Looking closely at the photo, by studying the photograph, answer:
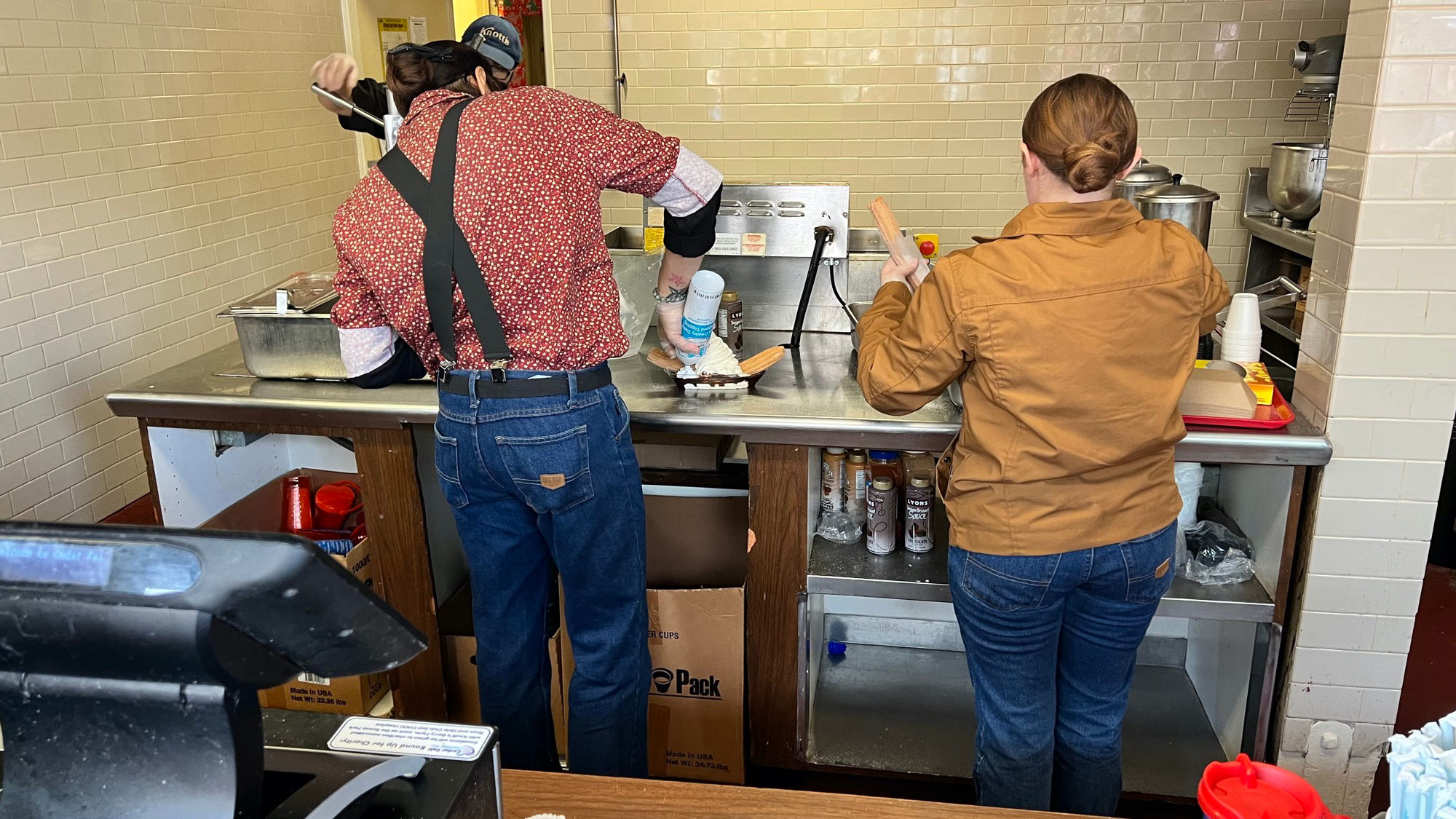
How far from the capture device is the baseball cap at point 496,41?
6.54 ft

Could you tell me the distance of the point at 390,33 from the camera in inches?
223

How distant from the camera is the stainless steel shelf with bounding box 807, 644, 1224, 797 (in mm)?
2477

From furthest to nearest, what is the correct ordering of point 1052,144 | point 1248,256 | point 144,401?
point 1248,256, point 144,401, point 1052,144

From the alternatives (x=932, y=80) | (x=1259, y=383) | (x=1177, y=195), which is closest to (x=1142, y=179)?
(x=1177, y=195)

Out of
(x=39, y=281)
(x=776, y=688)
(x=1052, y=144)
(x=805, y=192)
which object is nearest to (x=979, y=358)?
(x=1052, y=144)

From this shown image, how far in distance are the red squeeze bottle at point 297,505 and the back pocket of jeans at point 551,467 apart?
1.13 m

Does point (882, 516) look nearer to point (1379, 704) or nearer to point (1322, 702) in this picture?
point (1322, 702)

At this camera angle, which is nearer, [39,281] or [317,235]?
[39,281]

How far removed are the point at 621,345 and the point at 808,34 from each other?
3131mm

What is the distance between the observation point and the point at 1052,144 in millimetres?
1577

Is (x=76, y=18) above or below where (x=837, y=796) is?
above

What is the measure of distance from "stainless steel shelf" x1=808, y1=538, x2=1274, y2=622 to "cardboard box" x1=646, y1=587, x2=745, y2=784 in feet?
0.70

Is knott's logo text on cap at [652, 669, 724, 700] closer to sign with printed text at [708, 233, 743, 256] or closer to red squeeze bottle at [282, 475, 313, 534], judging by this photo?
red squeeze bottle at [282, 475, 313, 534]

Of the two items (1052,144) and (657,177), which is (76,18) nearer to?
(657,177)
